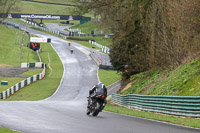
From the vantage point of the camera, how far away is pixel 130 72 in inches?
1599

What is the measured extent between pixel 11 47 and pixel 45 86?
123 ft

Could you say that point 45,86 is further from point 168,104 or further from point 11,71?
point 168,104

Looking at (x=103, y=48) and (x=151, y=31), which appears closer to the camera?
(x=151, y=31)

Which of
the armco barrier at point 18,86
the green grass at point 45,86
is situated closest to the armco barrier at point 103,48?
the green grass at point 45,86

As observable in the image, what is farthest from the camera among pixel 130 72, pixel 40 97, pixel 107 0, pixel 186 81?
pixel 40 97

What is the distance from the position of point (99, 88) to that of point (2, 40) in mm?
81843

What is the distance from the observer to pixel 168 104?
2019 cm

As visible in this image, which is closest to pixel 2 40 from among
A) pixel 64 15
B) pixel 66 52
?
pixel 66 52

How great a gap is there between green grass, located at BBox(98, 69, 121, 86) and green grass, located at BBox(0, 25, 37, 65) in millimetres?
15740

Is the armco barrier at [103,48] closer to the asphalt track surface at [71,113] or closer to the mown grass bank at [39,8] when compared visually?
the asphalt track surface at [71,113]

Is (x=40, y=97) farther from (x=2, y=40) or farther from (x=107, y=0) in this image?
(x=2, y=40)

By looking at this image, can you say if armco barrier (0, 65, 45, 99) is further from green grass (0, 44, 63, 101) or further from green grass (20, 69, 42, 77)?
green grass (20, 69, 42, 77)

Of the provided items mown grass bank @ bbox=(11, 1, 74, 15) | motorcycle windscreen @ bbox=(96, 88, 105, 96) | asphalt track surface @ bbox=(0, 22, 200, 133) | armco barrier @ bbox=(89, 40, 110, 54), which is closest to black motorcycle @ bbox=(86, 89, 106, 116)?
motorcycle windscreen @ bbox=(96, 88, 105, 96)

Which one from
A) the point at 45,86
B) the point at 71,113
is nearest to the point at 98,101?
the point at 71,113
